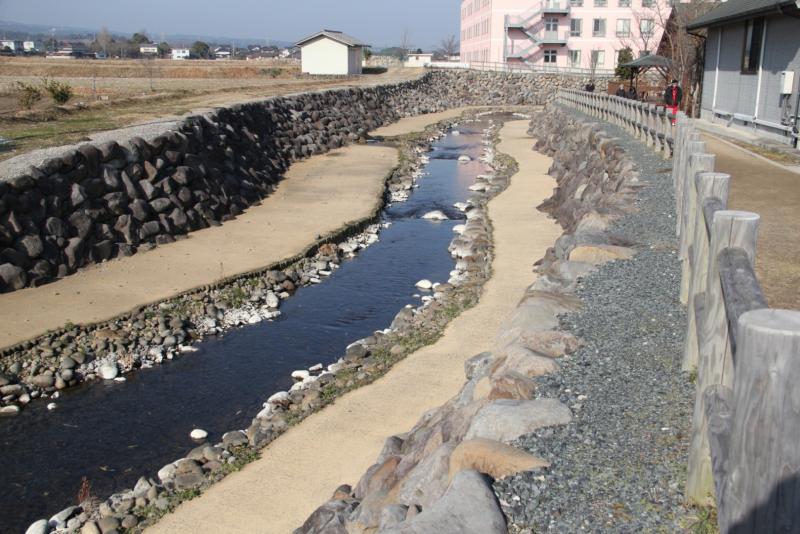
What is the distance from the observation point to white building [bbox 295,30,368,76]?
62.3m

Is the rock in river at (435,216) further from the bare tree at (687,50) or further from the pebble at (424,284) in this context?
the bare tree at (687,50)

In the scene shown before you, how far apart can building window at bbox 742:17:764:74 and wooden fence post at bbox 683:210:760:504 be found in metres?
20.1

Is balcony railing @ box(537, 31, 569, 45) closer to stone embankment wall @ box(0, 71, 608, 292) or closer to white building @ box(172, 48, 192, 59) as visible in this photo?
stone embankment wall @ box(0, 71, 608, 292)

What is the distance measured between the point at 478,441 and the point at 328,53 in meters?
61.3

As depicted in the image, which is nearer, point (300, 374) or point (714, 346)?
point (714, 346)

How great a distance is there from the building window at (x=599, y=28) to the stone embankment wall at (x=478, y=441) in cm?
6144

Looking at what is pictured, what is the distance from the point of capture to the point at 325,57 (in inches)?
2489

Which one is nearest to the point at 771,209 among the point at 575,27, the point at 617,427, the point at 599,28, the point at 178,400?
the point at 617,427

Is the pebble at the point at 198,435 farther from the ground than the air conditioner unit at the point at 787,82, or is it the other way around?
the air conditioner unit at the point at 787,82

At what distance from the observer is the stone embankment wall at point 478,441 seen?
4418 millimetres

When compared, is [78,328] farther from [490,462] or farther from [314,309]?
[490,462]

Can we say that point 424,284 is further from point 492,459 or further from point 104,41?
point 104,41

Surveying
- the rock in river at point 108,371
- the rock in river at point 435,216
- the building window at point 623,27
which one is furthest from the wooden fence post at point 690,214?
the building window at point 623,27

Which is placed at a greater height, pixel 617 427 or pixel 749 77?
pixel 749 77
